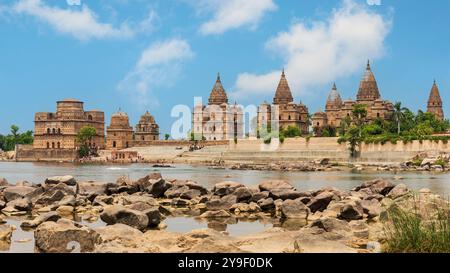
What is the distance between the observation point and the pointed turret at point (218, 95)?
314 ft

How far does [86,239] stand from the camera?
9195 mm

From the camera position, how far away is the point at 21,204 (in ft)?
51.0

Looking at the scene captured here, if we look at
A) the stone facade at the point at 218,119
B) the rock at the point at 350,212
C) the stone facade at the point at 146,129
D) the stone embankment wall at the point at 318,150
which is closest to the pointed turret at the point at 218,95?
the stone facade at the point at 218,119

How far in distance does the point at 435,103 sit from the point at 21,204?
8155 centimetres

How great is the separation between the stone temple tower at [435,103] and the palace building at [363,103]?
8.23 meters

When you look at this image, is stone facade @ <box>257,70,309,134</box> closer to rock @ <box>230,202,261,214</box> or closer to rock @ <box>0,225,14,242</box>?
rock @ <box>230,202,261,214</box>

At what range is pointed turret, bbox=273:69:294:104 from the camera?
92.0 m

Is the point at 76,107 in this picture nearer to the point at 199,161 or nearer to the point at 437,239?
the point at 199,161

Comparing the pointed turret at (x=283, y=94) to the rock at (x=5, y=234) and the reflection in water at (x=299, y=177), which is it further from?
the rock at (x=5, y=234)

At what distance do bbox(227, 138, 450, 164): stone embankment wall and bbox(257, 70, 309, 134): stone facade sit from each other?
18.9 metres

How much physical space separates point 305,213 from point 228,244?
6.25m
